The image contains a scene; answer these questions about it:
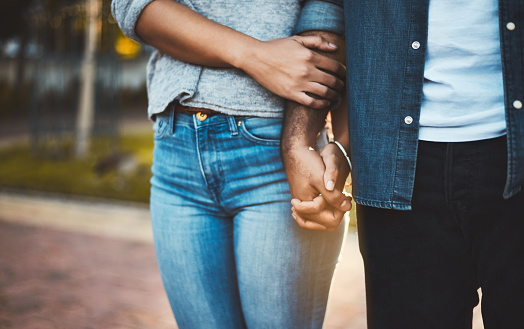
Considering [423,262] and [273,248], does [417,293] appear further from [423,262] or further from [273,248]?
[273,248]

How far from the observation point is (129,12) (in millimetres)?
1380

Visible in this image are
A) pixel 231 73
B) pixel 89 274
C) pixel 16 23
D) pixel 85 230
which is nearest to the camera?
pixel 231 73

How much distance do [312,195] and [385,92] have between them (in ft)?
0.97

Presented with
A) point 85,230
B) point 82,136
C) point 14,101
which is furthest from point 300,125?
point 14,101

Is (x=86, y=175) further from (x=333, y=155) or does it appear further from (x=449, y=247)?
(x=449, y=247)

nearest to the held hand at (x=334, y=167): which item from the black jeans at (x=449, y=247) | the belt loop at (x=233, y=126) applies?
the black jeans at (x=449, y=247)

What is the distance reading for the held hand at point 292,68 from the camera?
1.29 metres

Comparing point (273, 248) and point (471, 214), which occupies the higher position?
point (471, 214)

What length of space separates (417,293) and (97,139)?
10.9 meters

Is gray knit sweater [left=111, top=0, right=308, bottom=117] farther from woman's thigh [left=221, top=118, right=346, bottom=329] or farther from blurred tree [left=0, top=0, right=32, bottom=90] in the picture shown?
blurred tree [left=0, top=0, right=32, bottom=90]

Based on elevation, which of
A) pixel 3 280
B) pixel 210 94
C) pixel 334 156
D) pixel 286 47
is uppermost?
pixel 286 47

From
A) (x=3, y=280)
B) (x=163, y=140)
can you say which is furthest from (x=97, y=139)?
(x=163, y=140)

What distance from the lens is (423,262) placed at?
4.05ft

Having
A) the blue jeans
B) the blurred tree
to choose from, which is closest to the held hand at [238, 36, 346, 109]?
the blue jeans
